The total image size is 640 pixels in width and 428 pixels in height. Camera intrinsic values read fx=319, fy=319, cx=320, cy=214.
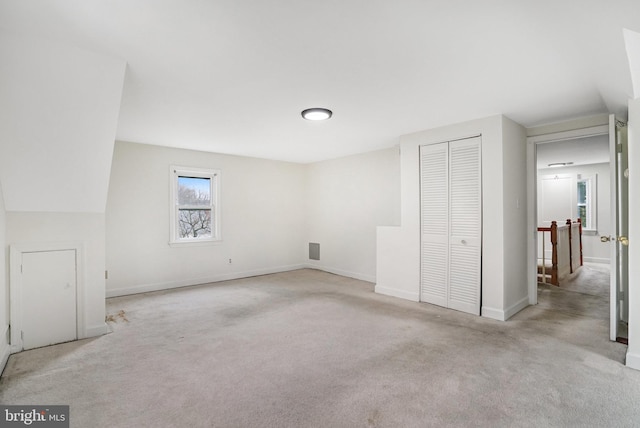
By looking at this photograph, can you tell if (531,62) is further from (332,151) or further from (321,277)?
(321,277)

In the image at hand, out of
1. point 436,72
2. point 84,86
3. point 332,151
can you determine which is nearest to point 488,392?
point 436,72

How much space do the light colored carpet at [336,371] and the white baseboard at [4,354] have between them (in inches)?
2.4

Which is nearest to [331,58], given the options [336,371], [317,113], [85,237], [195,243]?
[317,113]

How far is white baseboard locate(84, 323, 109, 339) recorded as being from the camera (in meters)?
3.15

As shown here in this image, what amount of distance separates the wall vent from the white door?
4.31 metres

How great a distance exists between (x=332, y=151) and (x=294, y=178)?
1.42 m

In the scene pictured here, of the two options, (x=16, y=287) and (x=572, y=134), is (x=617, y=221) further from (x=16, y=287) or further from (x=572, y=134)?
(x=16, y=287)

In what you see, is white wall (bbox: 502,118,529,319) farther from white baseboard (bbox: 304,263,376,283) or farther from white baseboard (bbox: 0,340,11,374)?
white baseboard (bbox: 0,340,11,374)

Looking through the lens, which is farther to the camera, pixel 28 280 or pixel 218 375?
pixel 28 280

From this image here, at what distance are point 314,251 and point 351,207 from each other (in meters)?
1.39

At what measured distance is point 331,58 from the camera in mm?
2309

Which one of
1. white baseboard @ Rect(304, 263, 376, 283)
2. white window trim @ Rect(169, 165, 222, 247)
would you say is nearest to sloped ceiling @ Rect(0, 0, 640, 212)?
white window trim @ Rect(169, 165, 222, 247)

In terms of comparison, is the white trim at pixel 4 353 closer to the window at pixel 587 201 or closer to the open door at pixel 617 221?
the open door at pixel 617 221

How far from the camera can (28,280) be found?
286cm
